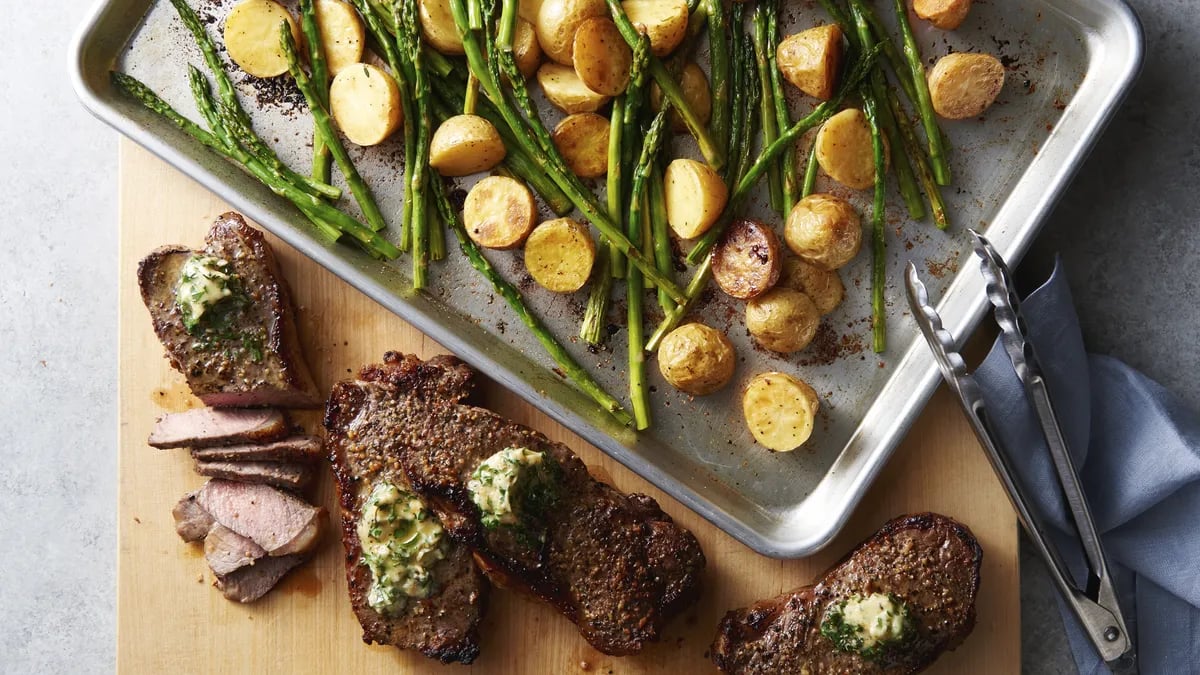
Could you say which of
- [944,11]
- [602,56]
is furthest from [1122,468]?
[602,56]

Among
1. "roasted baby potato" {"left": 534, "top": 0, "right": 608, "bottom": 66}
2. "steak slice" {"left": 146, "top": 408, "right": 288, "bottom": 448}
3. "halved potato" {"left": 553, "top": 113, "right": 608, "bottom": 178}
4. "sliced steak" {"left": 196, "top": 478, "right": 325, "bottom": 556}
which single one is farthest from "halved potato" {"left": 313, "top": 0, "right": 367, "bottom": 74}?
"sliced steak" {"left": 196, "top": 478, "right": 325, "bottom": 556}

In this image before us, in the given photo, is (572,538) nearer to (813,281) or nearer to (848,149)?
(813,281)

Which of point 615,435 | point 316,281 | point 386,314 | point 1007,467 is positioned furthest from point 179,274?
point 1007,467

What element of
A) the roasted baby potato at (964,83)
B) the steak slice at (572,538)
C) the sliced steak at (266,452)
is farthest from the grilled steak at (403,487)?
the roasted baby potato at (964,83)

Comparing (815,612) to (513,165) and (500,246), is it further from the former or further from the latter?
(513,165)

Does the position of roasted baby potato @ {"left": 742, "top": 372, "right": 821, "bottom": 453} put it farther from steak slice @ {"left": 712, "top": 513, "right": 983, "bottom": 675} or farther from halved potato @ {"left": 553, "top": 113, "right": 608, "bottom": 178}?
halved potato @ {"left": 553, "top": 113, "right": 608, "bottom": 178}

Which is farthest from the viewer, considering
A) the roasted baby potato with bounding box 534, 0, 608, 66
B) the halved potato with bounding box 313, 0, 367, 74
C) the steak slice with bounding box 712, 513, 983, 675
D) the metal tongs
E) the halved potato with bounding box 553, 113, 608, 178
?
the halved potato with bounding box 313, 0, 367, 74

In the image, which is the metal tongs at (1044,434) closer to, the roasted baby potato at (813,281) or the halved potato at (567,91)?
the roasted baby potato at (813,281)
